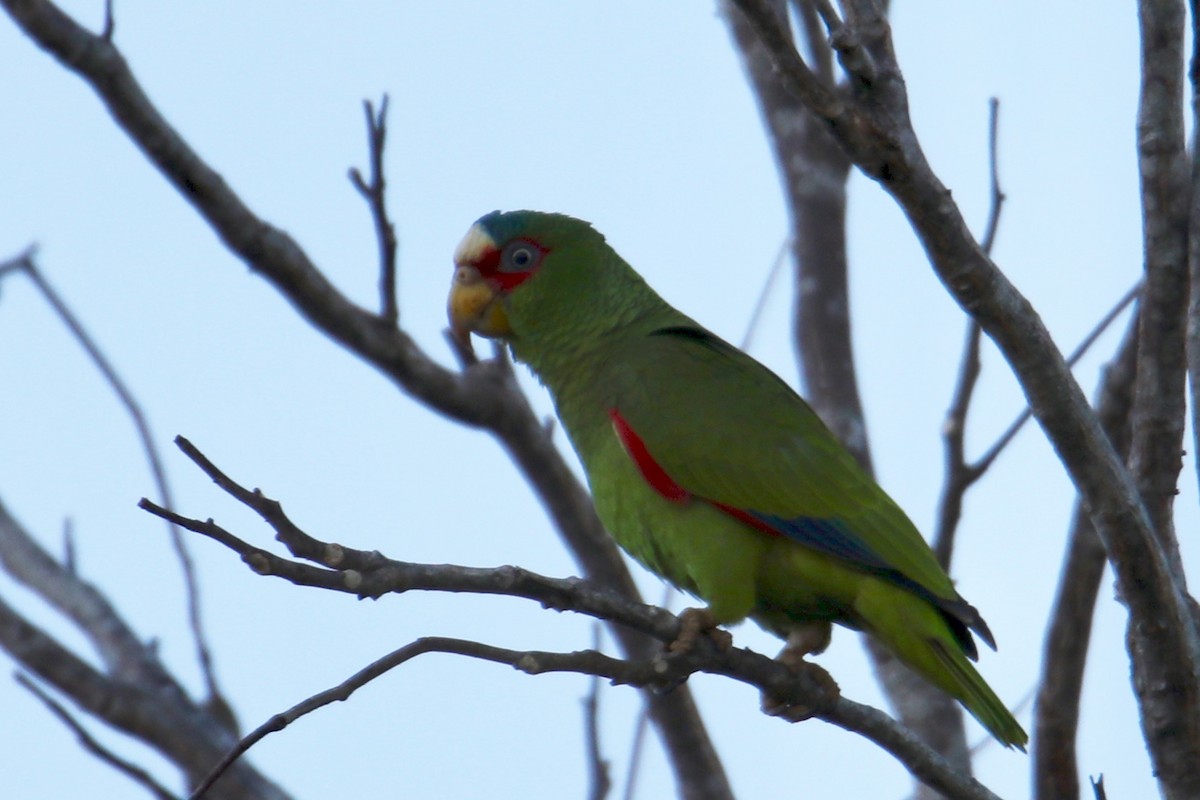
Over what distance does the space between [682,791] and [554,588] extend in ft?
7.48

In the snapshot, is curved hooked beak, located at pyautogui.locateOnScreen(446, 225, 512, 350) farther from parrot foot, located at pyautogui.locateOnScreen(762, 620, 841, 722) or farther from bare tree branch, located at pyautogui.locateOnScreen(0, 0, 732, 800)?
parrot foot, located at pyautogui.locateOnScreen(762, 620, 841, 722)

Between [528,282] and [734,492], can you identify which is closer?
[734,492]

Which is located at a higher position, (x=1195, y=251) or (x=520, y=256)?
(x=520, y=256)

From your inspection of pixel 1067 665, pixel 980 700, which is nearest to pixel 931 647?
pixel 980 700

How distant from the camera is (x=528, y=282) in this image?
469cm

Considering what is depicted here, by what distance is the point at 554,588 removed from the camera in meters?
2.43

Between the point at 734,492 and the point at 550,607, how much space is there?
4.99 feet

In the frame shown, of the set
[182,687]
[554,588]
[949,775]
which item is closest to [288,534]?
[554,588]

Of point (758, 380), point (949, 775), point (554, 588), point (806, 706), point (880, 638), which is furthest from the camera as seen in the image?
point (758, 380)

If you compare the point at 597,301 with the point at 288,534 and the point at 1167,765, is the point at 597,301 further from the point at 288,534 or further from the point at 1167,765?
the point at 288,534

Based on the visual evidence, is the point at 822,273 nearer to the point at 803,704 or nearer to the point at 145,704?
the point at 803,704

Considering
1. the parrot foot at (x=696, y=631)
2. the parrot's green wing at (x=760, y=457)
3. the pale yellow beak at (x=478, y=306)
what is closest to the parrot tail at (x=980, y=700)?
the parrot's green wing at (x=760, y=457)

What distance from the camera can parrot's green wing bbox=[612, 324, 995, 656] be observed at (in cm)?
383

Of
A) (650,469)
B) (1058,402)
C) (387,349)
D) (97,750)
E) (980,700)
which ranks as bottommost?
(97,750)
